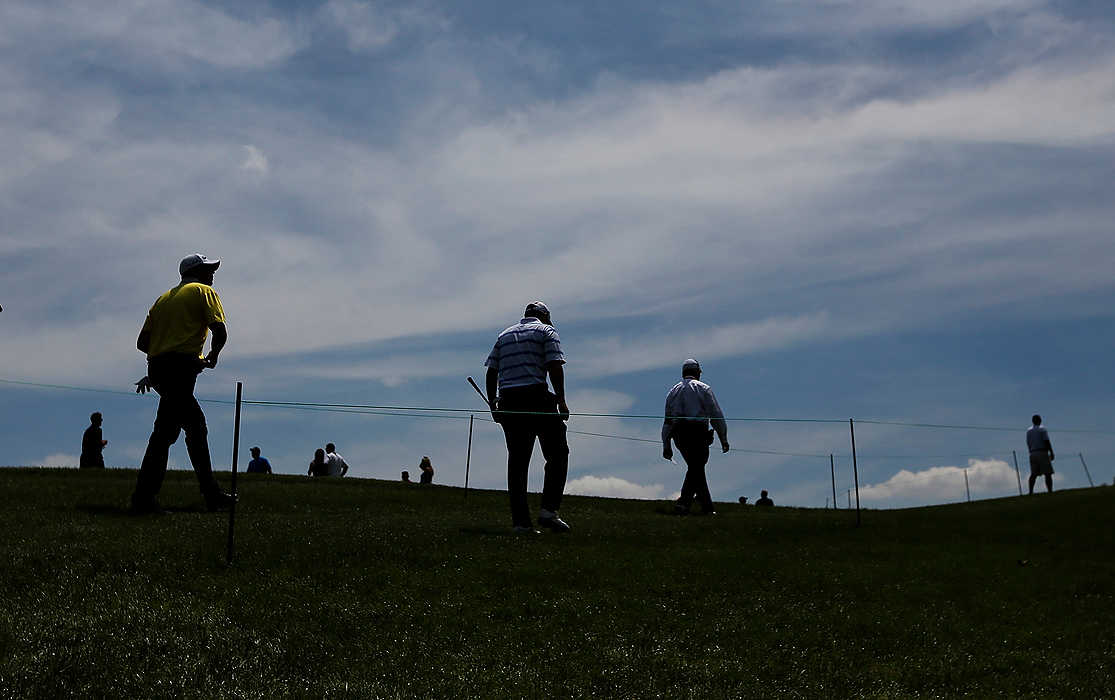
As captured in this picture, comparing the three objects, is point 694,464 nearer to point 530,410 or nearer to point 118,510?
point 530,410

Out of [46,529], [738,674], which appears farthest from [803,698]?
[46,529]

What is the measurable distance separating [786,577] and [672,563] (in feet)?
3.79

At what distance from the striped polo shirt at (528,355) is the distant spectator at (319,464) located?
18229mm

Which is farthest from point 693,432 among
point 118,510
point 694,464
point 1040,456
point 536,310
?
point 1040,456

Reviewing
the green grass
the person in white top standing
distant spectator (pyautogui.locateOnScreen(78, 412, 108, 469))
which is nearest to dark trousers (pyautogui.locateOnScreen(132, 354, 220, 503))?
the green grass

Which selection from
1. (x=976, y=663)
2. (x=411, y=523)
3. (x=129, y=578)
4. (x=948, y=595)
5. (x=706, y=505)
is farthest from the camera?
(x=706, y=505)

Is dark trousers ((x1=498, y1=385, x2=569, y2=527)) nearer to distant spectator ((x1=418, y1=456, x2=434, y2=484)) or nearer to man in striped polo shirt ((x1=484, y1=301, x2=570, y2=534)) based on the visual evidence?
man in striped polo shirt ((x1=484, y1=301, x2=570, y2=534))

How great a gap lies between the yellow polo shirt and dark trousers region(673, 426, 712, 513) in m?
8.34

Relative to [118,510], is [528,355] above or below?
above

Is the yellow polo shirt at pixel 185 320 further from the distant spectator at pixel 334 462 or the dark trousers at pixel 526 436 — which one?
the distant spectator at pixel 334 462

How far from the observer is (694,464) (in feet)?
58.3

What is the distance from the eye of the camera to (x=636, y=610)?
9078 millimetres

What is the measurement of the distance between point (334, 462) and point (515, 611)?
2198 cm

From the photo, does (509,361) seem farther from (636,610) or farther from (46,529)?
(46,529)
